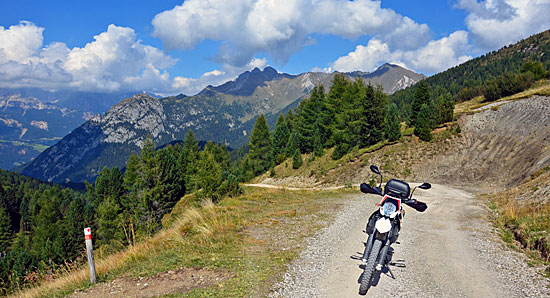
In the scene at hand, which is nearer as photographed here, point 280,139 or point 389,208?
Answer: point 389,208

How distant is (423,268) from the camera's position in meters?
7.70

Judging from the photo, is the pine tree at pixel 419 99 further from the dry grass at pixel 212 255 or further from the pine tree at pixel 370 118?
the dry grass at pixel 212 255

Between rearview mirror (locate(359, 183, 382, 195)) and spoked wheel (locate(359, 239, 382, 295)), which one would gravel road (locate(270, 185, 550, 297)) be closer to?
spoked wheel (locate(359, 239, 382, 295))

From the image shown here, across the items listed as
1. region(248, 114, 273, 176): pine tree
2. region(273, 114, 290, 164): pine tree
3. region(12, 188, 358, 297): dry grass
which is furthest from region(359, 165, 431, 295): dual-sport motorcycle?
region(248, 114, 273, 176): pine tree

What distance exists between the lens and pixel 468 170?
36031 mm

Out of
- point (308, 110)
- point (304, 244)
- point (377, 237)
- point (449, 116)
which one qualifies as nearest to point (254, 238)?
point (304, 244)

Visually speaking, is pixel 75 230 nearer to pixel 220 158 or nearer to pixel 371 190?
pixel 220 158

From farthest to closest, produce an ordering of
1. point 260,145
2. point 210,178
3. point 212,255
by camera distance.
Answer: point 260,145, point 210,178, point 212,255

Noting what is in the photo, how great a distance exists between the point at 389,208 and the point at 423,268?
235 centimetres

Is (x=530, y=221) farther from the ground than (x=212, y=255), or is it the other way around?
(x=212, y=255)

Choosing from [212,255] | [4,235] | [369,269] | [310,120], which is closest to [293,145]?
[310,120]

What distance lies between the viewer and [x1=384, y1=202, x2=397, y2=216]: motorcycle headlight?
21.7 ft

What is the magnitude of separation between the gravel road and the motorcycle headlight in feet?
5.18

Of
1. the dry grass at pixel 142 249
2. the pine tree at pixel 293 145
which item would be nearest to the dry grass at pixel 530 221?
the dry grass at pixel 142 249
